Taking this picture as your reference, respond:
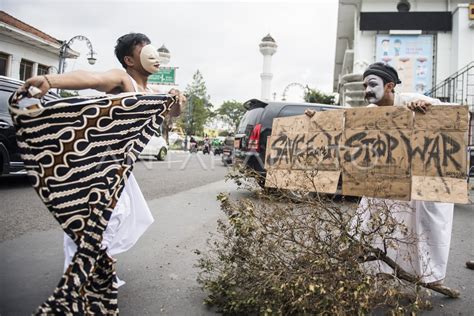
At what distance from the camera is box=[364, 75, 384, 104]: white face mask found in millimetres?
3010

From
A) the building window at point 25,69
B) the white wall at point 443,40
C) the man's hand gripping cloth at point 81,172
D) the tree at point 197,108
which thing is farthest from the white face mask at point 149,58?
the tree at point 197,108

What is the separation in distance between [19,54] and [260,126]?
7.12 m

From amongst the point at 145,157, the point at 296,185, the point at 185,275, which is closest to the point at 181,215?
the point at 185,275

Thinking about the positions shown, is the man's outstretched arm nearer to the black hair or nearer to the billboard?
the black hair

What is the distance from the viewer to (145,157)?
57.1ft

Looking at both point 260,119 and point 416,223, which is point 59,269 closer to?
point 416,223

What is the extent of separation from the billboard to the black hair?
74.9ft

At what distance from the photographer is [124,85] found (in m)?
2.34

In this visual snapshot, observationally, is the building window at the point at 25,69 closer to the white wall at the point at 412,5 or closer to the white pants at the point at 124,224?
the white pants at the point at 124,224

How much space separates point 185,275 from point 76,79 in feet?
6.05

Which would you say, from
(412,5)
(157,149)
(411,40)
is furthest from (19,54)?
(412,5)

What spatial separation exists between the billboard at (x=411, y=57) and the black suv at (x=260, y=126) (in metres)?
17.7

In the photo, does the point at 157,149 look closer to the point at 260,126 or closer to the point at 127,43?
the point at 260,126

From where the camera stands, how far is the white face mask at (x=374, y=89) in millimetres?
3010
